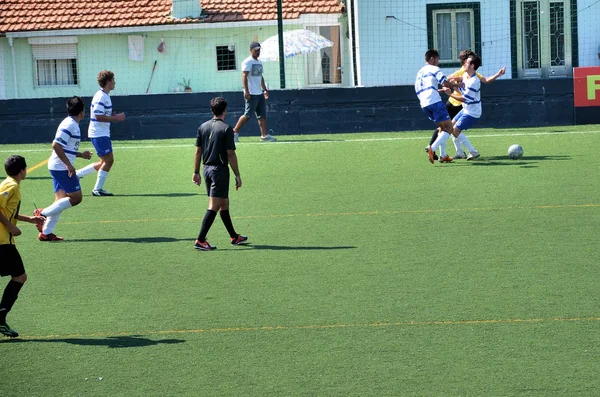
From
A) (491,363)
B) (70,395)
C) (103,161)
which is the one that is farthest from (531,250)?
(103,161)

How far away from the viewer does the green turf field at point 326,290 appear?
22.7ft

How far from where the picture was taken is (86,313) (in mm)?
8672

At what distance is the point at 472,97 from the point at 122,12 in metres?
20.5

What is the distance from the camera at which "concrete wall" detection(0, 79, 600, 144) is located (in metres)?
22.2

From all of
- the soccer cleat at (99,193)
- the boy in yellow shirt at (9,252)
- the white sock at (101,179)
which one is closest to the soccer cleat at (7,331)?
the boy in yellow shirt at (9,252)

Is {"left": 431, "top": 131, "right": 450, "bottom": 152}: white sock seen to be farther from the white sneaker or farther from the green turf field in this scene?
the white sneaker

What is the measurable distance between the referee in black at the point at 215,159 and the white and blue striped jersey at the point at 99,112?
13.3ft

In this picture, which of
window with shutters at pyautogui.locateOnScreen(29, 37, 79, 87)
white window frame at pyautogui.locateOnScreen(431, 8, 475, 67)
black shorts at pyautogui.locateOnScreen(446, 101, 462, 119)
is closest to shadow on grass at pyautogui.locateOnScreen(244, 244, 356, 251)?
black shorts at pyautogui.locateOnScreen(446, 101, 462, 119)

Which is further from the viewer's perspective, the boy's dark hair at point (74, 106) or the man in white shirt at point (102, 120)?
the man in white shirt at point (102, 120)

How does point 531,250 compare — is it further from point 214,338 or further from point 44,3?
point 44,3

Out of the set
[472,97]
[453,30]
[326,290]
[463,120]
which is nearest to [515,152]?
[463,120]

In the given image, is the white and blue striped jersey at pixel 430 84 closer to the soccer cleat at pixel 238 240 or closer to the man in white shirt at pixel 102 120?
the man in white shirt at pixel 102 120

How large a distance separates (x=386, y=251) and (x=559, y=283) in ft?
6.93

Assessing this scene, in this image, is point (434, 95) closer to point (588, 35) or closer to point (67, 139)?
point (67, 139)
